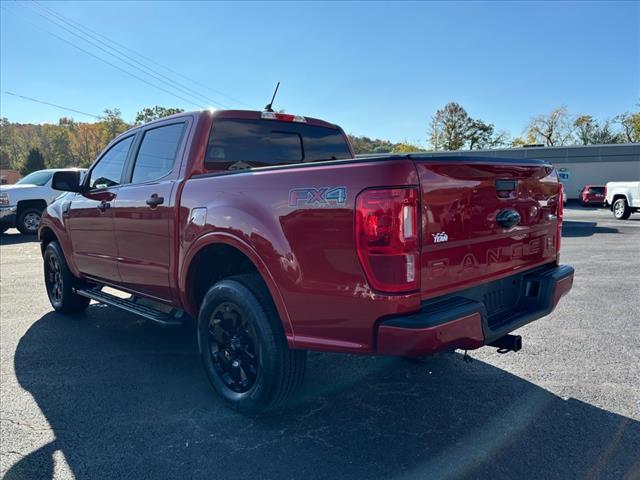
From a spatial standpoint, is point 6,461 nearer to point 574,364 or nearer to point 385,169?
point 385,169

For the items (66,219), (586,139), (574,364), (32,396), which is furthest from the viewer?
(586,139)

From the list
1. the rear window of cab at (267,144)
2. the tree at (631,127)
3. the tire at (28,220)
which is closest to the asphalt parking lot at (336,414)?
the rear window of cab at (267,144)

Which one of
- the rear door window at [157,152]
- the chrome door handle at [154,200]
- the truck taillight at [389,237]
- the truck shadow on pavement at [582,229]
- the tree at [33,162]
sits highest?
the tree at [33,162]

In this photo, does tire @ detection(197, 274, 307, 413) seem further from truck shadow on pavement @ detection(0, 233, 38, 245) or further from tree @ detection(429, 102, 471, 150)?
tree @ detection(429, 102, 471, 150)

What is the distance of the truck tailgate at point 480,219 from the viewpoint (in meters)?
2.40

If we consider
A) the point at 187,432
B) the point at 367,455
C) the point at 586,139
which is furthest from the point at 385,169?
the point at 586,139

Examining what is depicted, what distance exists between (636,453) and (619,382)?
3.48 ft

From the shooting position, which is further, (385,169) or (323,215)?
(323,215)

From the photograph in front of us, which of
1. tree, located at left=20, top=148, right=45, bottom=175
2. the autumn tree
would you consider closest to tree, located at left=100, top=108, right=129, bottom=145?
tree, located at left=20, top=148, right=45, bottom=175

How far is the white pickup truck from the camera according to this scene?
59.5ft

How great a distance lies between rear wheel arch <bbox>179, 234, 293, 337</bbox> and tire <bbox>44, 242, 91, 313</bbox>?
254 centimetres

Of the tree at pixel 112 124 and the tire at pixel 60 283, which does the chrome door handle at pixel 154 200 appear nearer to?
the tire at pixel 60 283

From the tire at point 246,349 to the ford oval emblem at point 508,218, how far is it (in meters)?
1.40

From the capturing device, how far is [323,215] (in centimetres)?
245
